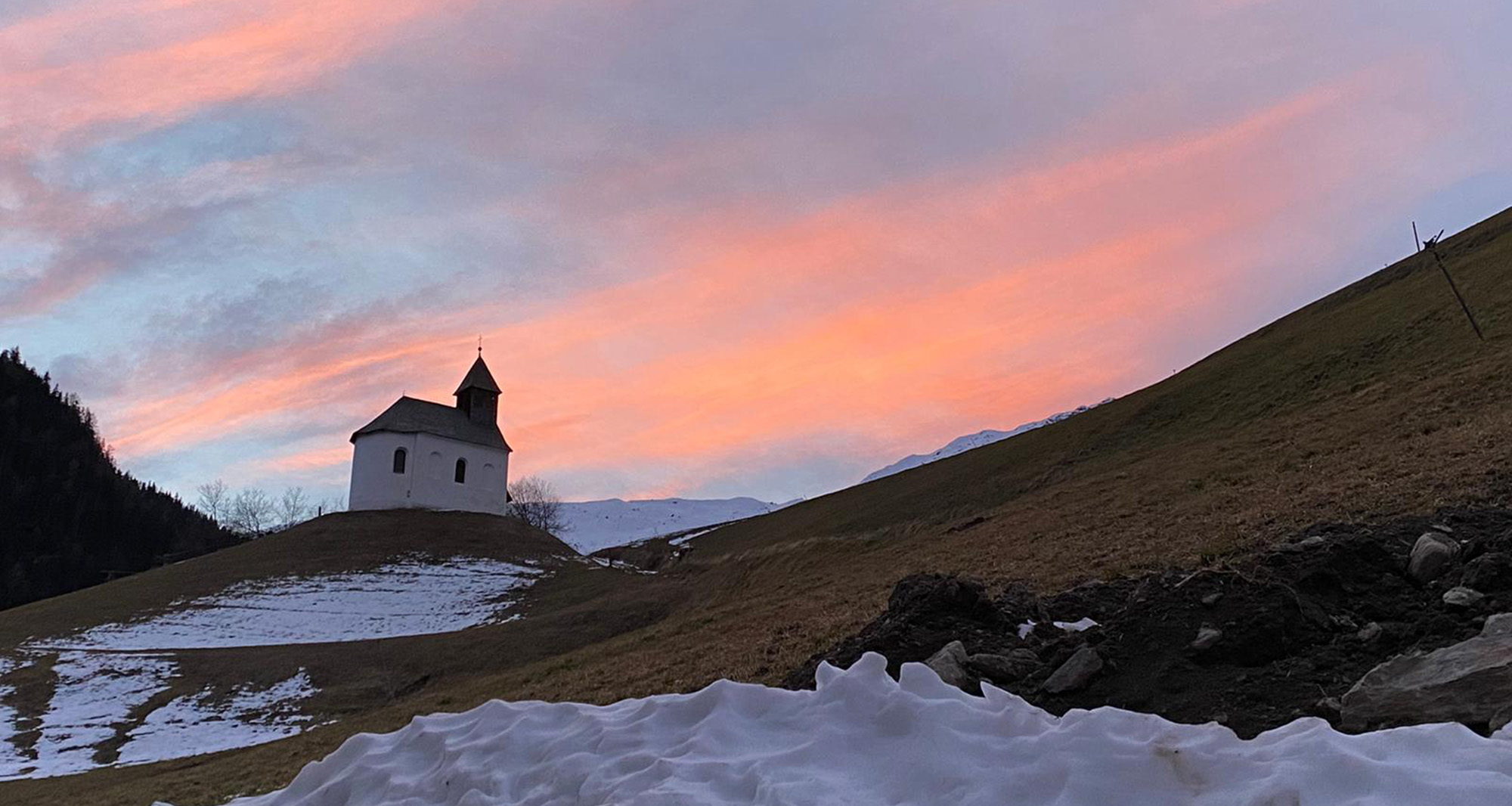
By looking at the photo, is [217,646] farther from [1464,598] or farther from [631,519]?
[631,519]

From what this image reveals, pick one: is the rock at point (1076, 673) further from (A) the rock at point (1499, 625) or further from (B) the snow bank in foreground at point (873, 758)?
(A) the rock at point (1499, 625)

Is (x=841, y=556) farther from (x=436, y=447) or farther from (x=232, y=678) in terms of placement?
(x=436, y=447)

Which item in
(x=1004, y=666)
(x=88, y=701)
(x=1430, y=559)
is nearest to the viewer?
(x=1430, y=559)

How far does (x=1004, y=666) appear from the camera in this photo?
30.4ft

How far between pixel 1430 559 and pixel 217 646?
44.7 metres

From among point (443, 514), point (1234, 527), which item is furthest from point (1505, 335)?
point (443, 514)

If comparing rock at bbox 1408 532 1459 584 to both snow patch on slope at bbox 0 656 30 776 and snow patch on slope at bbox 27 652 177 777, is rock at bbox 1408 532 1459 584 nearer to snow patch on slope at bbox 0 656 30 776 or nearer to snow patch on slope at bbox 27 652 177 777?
snow patch on slope at bbox 27 652 177 777

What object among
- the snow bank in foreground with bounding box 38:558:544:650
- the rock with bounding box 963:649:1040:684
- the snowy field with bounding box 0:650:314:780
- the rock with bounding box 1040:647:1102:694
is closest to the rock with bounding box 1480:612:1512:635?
the rock with bounding box 1040:647:1102:694

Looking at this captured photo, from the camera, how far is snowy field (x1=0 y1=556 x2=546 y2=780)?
91.2 ft

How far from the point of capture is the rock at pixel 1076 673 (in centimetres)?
848

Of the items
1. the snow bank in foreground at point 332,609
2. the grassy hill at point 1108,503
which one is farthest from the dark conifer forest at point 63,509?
the grassy hill at point 1108,503

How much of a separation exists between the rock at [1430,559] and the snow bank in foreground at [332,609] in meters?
41.6

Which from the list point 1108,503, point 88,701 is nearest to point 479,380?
point 88,701

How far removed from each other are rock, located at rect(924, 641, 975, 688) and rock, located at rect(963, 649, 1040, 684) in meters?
0.09
